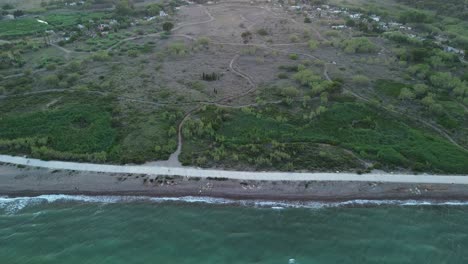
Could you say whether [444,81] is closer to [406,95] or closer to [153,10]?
[406,95]

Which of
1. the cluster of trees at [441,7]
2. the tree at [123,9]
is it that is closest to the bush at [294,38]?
the cluster of trees at [441,7]

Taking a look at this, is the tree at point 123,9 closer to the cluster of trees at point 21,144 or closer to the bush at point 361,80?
the cluster of trees at point 21,144

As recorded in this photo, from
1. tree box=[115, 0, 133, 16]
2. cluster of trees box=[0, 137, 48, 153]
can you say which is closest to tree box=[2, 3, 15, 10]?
tree box=[115, 0, 133, 16]

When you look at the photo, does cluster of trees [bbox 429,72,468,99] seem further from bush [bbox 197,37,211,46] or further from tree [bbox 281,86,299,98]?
bush [bbox 197,37,211,46]

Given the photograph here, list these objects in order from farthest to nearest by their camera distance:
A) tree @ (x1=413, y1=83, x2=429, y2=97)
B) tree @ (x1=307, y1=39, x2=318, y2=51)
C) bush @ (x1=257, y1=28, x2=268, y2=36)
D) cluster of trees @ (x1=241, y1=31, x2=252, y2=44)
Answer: bush @ (x1=257, y1=28, x2=268, y2=36) < cluster of trees @ (x1=241, y1=31, x2=252, y2=44) < tree @ (x1=307, y1=39, x2=318, y2=51) < tree @ (x1=413, y1=83, x2=429, y2=97)

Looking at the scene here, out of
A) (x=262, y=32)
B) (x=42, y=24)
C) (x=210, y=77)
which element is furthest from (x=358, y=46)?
(x=42, y=24)
